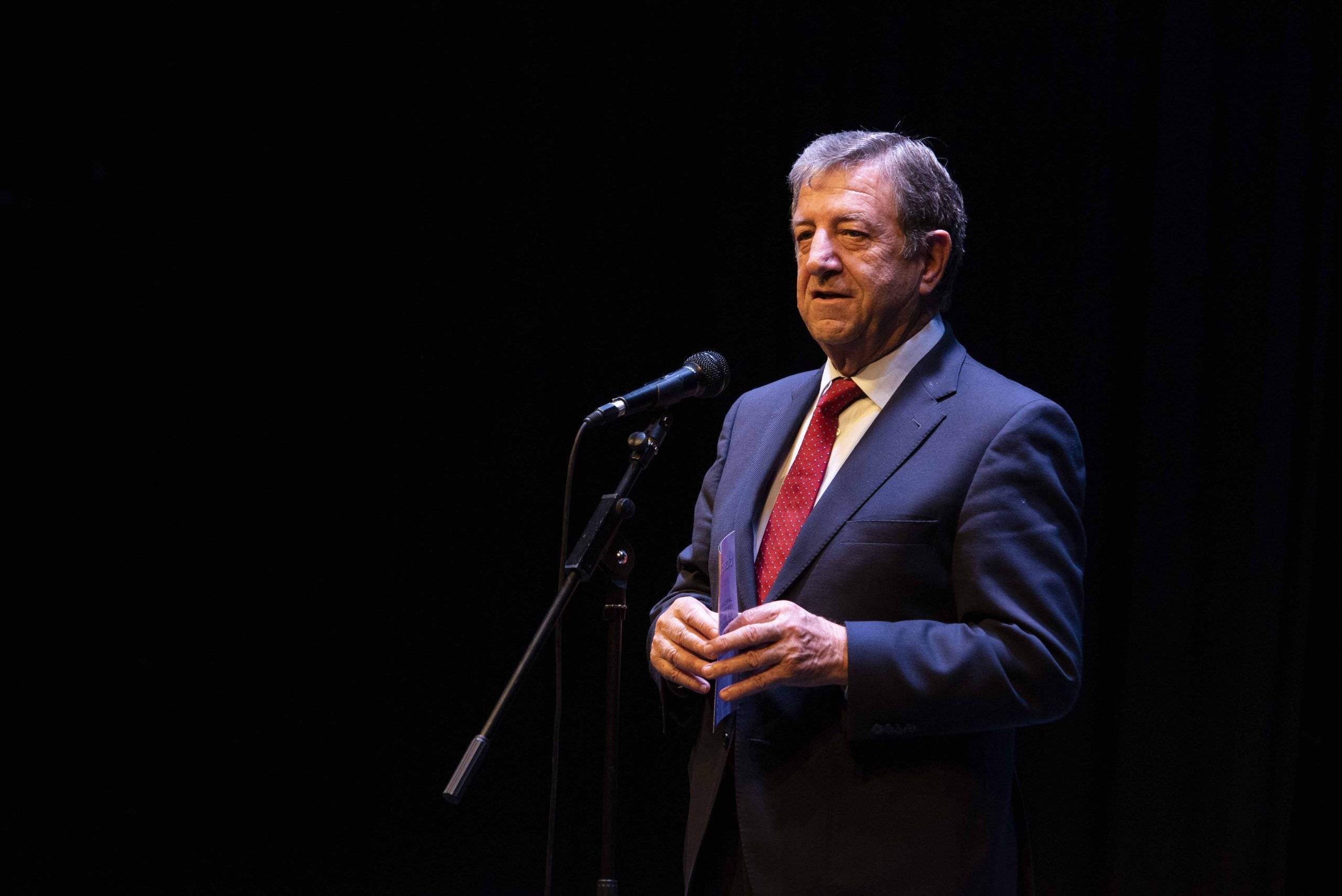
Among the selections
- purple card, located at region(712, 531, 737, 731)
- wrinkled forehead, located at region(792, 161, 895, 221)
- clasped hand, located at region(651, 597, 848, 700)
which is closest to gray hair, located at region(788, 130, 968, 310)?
wrinkled forehead, located at region(792, 161, 895, 221)

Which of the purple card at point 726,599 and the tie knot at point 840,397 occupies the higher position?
the tie knot at point 840,397

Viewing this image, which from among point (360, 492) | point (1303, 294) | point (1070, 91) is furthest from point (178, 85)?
point (1303, 294)

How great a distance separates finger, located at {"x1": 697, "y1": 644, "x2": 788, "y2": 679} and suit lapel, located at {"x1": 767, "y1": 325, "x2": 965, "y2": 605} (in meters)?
0.20

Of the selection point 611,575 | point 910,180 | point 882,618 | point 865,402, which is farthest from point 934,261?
point 611,575

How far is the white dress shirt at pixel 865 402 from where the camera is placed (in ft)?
5.90

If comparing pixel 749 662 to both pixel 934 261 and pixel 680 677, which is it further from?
pixel 934 261

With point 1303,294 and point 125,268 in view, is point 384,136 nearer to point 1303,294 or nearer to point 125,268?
point 125,268

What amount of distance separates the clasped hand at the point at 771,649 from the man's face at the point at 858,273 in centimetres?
56

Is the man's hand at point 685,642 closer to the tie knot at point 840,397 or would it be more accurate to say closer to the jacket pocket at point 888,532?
the jacket pocket at point 888,532

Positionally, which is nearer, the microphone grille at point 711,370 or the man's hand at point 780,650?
the man's hand at point 780,650

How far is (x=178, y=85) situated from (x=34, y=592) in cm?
157

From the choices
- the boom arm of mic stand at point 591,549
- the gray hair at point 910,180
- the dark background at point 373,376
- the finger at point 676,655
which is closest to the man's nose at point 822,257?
the gray hair at point 910,180

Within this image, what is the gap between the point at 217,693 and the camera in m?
3.19

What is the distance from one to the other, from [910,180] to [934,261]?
15cm
